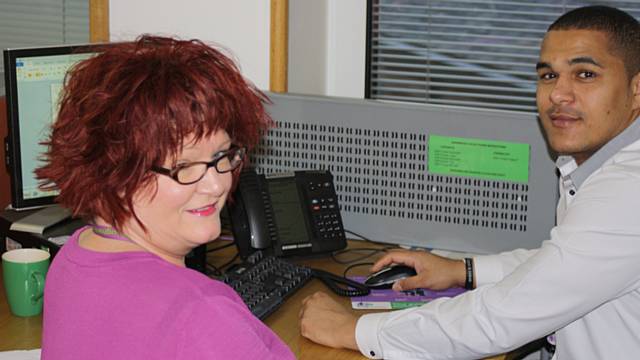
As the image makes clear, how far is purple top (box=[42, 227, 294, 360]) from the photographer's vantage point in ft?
4.03

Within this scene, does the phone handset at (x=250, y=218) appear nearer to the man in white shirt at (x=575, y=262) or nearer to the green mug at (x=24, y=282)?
the man in white shirt at (x=575, y=262)

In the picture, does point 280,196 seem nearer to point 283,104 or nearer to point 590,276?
point 283,104

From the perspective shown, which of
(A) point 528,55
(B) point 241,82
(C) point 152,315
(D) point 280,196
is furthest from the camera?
(A) point 528,55

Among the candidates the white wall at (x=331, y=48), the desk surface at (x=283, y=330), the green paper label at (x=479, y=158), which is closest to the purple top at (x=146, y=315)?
the desk surface at (x=283, y=330)

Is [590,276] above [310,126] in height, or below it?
below

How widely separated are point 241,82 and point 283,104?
1.13 m

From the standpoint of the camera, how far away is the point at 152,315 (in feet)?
4.04

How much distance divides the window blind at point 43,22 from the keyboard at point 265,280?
1117 mm

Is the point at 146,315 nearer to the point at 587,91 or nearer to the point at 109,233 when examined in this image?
the point at 109,233

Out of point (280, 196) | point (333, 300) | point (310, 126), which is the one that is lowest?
point (333, 300)

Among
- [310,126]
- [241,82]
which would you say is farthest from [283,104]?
[241,82]

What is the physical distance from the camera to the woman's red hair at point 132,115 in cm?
127

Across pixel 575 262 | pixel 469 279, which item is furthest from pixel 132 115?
pixel 469 279

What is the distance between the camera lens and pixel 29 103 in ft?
7.19
